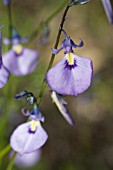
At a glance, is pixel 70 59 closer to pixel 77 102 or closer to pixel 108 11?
pixel 108 11

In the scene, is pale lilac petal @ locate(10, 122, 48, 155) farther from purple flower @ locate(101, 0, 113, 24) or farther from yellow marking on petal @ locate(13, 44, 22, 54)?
yellow marking on petal @ locate(13, 44, 22, 54)

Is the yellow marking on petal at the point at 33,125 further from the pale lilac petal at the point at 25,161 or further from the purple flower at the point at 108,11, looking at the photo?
the pale lilac petal at the point at 25,161

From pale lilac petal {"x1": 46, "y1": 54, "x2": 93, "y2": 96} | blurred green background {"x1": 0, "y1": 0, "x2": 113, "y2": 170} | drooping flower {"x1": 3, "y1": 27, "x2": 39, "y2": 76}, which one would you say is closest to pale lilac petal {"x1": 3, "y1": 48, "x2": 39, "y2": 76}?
drooping flower {"x1": 3, "y1": 27, "x2": 39, "y2": 76}

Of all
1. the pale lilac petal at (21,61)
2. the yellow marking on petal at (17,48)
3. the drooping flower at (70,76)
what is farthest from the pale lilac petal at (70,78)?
Result: the yellow marking on petal at (17,48)

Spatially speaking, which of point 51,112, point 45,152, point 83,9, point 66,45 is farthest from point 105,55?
point 66,45

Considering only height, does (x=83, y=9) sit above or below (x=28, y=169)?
above

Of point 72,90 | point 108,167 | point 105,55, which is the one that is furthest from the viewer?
point 105,55

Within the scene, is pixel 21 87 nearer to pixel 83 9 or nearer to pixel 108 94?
pixel 108 94
